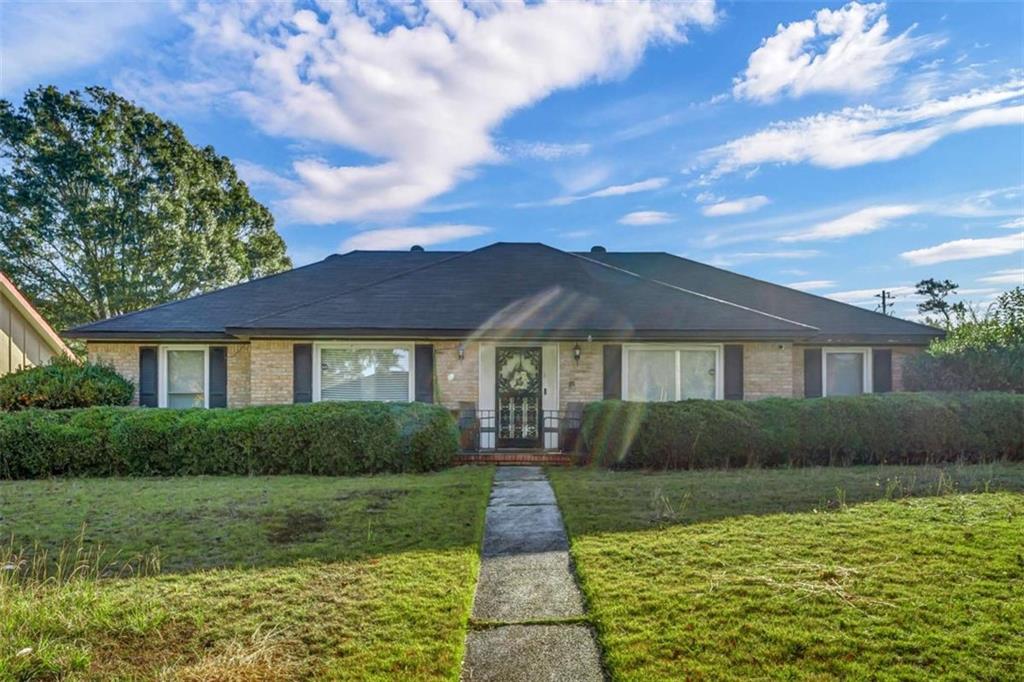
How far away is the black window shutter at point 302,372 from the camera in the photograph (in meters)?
12.3

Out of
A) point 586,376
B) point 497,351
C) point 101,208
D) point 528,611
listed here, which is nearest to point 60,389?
point 497,351

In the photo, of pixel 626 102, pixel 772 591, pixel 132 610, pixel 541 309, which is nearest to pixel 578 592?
pixel 772 591

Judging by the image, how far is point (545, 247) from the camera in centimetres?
1745

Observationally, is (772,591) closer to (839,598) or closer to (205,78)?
(839,598)

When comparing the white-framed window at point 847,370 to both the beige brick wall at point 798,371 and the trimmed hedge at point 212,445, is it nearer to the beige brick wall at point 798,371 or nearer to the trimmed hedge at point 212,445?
the beige brick wall at point 798,371

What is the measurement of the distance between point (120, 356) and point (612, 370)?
11152mm

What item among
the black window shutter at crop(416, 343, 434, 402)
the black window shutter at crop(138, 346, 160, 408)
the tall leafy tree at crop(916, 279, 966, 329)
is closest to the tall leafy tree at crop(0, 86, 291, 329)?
the black window shutter at crop(138, 346, 160, 408)

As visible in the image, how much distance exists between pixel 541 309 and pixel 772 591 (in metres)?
9.44

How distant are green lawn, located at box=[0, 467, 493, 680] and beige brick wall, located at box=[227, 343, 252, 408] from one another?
18.7 ft

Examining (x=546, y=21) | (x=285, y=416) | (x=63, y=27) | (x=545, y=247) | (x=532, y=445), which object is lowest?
(x=532, y=445)

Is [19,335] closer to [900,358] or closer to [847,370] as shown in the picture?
[847,370]

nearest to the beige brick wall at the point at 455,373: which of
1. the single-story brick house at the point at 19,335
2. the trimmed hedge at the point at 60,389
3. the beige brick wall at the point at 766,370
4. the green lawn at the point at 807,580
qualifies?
the green lawn at the point at 807,580

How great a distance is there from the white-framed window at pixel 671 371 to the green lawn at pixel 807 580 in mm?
5310

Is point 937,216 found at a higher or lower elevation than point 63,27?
lower
